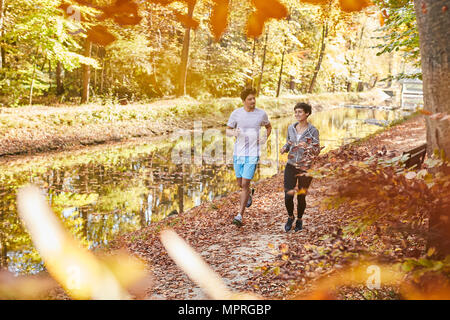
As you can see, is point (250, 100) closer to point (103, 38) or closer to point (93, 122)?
point (103, 38)

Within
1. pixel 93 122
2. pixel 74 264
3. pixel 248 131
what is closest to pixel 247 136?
pixel 248 131

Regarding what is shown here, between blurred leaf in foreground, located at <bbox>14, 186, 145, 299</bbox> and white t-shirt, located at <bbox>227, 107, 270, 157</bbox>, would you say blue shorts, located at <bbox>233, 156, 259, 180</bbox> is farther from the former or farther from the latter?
blurred leaf in foreground, located at <bbox>14, 186, 145, 299</bbox>

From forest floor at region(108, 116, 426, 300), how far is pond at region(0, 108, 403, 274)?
4.01 ft

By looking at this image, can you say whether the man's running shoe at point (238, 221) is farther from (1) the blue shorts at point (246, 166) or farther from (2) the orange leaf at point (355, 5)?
(2) the orange leaf at point (355, 5)

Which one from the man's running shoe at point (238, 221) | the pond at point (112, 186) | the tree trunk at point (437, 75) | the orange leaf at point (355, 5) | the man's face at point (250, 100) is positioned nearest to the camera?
the tree trunk at point (437, 75)

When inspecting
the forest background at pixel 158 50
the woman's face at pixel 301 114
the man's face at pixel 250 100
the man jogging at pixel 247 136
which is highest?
the forest background at pixel 158 50

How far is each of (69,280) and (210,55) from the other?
97.3 feet

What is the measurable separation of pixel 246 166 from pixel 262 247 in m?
1.45

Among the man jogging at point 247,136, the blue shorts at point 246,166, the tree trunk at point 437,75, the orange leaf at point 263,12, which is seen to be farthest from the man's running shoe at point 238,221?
the tree trunk at point 437,75

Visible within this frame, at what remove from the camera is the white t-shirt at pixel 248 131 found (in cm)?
617

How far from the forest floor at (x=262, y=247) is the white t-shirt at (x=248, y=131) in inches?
55.4

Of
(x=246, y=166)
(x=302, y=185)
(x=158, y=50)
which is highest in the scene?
(x=158, y=50)

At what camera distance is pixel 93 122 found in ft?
60.0
